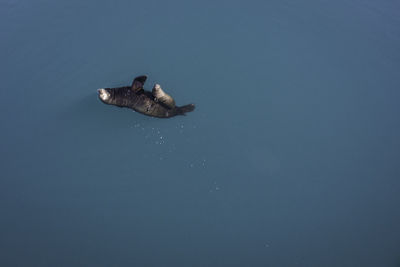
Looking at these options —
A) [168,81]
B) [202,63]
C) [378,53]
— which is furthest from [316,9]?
[168,81]

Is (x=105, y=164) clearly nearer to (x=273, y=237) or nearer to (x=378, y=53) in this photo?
(x=273, y=237)

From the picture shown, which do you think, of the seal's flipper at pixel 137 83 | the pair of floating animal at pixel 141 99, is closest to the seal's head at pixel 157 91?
the pair of floating animal at pixel 141 99

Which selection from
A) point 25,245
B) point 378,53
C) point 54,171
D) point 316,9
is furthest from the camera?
point 316,9

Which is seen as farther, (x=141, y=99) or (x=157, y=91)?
(x=141, y=99)

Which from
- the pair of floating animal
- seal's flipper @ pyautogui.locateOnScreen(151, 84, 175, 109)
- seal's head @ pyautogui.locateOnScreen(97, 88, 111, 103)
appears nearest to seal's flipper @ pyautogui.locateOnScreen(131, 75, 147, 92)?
the pair of floating animal

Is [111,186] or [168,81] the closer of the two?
[111,186]

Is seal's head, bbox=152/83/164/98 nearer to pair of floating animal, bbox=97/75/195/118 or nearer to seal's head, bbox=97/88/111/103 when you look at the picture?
pair of floating animal, bbox=97/75/195/118

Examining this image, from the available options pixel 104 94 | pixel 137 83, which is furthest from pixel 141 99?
pixel 104 94

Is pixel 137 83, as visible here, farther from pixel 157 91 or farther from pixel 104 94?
pixel 104 94

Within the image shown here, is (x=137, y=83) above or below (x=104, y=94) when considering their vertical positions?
above
